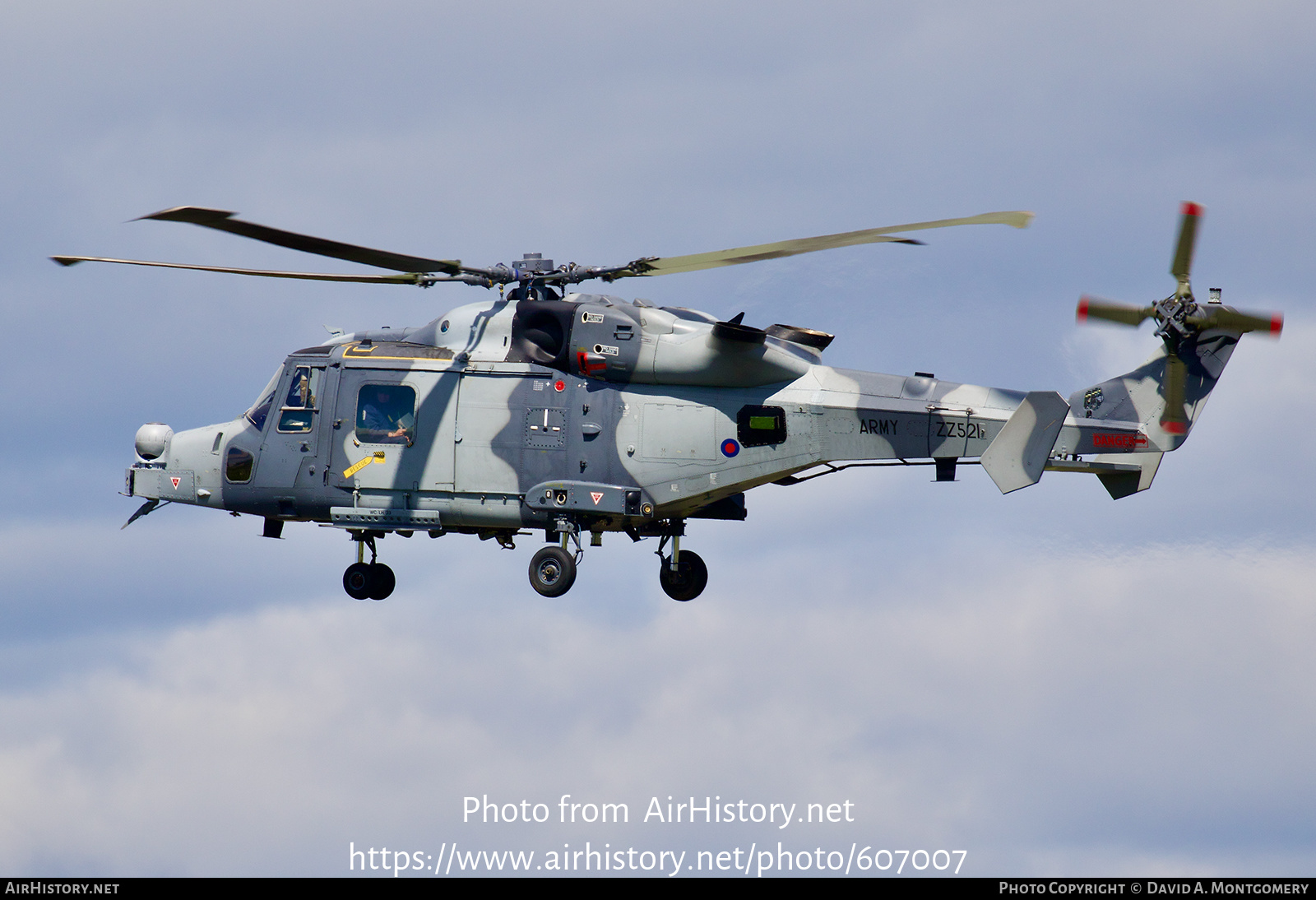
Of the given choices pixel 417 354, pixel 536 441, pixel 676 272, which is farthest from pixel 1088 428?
pixel 417 354

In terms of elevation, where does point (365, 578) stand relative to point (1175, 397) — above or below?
below

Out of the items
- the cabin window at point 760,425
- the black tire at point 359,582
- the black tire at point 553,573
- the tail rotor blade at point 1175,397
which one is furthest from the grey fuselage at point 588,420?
the black tire at point 359,582

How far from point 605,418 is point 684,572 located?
3615 mm

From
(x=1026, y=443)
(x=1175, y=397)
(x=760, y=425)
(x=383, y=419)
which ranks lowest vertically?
(x=383, y=419)

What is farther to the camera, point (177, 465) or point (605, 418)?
point (177, 465)

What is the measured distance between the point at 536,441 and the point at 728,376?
3.29 meters

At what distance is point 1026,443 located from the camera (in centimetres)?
2431

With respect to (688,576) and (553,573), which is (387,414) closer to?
(553,573)

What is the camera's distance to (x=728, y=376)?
26312mm

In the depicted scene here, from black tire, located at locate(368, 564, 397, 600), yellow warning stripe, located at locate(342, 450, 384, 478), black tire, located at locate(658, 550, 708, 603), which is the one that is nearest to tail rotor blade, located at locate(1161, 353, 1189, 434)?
black tire, located at locate(658, 550, 708, 603)

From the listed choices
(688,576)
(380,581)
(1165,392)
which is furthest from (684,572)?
(1165,392)

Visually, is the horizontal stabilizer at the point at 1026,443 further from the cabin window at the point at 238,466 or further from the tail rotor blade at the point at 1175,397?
the cabin window at the point at 238,466

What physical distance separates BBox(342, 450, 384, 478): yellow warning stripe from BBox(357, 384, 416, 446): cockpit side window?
0.68ft

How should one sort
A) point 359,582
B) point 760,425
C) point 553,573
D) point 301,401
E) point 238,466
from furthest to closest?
point 359,582 < point 238,466 < point 301,401 < point 553,573 < point 760,425
